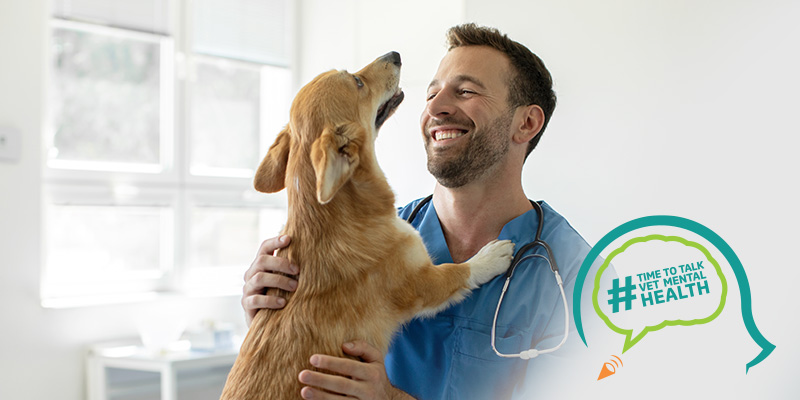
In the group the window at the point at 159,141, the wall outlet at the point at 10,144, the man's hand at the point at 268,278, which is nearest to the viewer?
the man's hand at the point at 268,278

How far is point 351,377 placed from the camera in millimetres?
1238

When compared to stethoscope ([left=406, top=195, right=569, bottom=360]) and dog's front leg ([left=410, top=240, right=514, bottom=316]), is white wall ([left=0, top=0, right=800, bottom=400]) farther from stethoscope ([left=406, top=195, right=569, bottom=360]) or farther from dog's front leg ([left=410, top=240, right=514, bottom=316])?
dog's front leg ([left=410, top=240, right=514, bottom=316])

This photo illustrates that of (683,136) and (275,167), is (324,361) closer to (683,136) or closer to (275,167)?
(275,167)

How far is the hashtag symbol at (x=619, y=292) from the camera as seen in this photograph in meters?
0.94

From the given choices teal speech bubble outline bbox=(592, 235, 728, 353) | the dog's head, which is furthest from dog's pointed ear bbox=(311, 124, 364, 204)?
teal speech bubble outline bbox=(592, 235, 728, 353)

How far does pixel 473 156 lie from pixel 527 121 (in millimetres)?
193

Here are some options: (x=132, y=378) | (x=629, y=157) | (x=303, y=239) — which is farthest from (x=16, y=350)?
(x=629, y=157)

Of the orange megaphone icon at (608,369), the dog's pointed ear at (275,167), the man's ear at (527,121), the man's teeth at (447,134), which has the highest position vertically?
the man's ear at (527,121)

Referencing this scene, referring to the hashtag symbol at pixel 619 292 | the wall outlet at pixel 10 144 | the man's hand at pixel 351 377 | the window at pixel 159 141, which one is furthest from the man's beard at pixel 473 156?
the window at pixel 159 141

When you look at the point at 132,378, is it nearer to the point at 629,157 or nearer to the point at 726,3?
the point at 629,157

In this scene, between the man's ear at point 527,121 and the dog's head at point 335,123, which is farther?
the man's ear at point 527,121

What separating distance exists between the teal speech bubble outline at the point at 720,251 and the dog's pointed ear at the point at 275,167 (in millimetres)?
713

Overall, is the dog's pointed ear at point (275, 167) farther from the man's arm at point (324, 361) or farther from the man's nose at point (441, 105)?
the man's nose at point (441, 105)

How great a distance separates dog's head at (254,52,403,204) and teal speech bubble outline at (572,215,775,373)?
472mm
